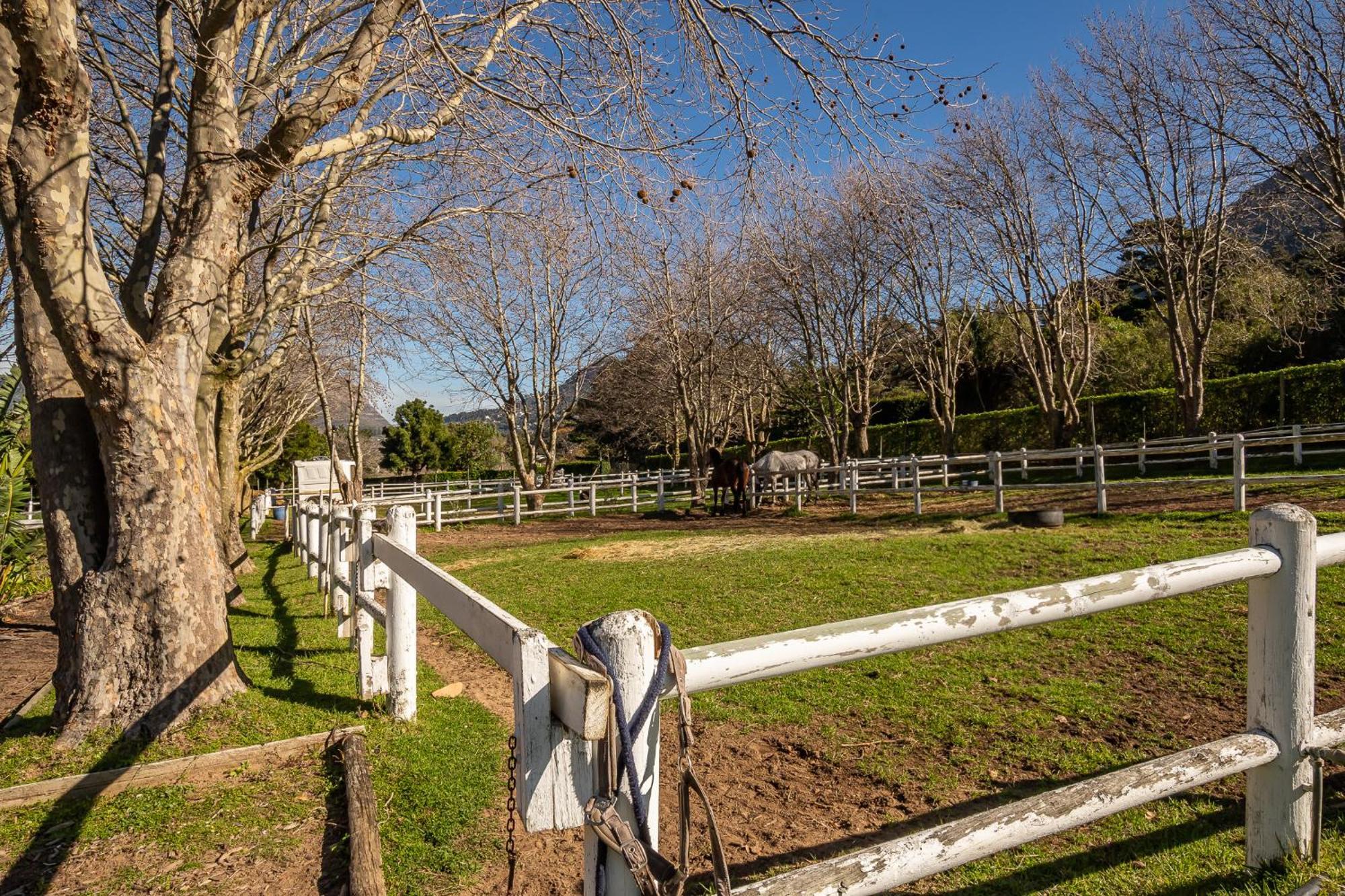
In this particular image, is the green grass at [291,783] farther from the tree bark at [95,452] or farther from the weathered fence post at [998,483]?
the weathered fence post at [998,483]

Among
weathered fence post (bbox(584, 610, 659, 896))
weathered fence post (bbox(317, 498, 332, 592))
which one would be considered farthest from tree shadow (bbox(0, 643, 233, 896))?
weathered fence post (bbox(317, 498, 332, 592))

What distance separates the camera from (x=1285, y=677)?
233 cm

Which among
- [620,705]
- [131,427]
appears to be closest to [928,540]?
[131,427]

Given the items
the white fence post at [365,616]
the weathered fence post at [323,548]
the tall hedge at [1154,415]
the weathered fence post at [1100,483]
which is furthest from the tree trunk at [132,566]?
the tall hedge at [1154,415]

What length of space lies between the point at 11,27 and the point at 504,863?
4.70m

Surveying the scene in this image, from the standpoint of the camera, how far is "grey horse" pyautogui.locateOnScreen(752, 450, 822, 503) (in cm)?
2055

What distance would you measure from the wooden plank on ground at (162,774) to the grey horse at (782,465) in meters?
16.1

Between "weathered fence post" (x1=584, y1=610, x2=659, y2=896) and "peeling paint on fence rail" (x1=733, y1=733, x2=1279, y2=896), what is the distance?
8.3 inches

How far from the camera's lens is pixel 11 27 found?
398 centimetres

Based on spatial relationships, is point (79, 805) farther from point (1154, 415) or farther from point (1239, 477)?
point (1154, 415)

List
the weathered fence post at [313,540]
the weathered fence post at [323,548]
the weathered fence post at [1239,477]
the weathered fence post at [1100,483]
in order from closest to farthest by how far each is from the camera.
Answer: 1. the weathered fence post at [323,548]
2. the weathered fence post at [313,540]
3. the weathered fence post at [1239,477]
4. the weathered fence post at [1100,483]

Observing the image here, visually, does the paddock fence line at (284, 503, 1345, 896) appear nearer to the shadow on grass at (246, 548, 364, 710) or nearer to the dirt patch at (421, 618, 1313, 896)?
the dirt patch at (421, 618, 1313, 896)

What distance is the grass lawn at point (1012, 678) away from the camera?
9.84ft

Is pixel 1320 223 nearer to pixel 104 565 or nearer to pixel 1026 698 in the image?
pixel 1026 698
